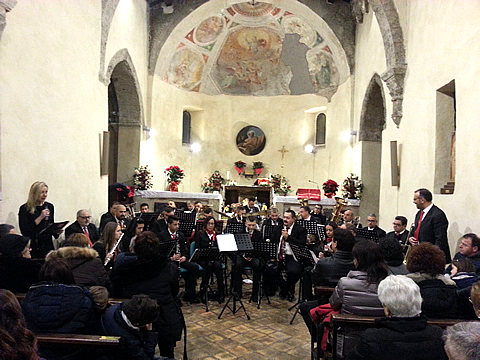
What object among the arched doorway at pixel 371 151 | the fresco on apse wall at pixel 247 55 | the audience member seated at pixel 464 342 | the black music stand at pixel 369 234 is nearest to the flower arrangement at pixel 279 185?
the arched doorway at pixel 371 151

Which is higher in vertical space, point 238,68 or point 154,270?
point 238,68

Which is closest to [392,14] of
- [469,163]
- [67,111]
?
[469,163]

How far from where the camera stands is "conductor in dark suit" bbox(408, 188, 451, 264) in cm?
521

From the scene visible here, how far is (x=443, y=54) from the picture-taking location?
21.2 ft

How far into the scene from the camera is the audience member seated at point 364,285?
10.7 ft

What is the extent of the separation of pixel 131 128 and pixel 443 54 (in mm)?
9438

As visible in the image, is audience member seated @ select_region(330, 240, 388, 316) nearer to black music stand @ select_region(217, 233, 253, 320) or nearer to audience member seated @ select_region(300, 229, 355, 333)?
audience member seated @ select_region(300, 229, 355, 333)

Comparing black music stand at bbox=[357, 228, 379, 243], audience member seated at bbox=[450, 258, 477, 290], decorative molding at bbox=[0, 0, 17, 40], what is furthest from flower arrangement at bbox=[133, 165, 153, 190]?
audience member seated at bbox=[450, 258, 477, 290]

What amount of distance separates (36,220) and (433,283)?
15.6 ft

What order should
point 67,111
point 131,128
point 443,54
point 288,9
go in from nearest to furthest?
point 443,54 → point 67,111 → point 131,128 → point 288,9

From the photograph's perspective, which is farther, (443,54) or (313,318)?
(443,54)

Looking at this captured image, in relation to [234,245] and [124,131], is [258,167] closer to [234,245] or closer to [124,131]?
[124,131]

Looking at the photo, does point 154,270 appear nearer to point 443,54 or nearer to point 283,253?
point 283,253

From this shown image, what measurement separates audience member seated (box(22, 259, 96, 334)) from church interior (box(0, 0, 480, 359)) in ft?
10.3
